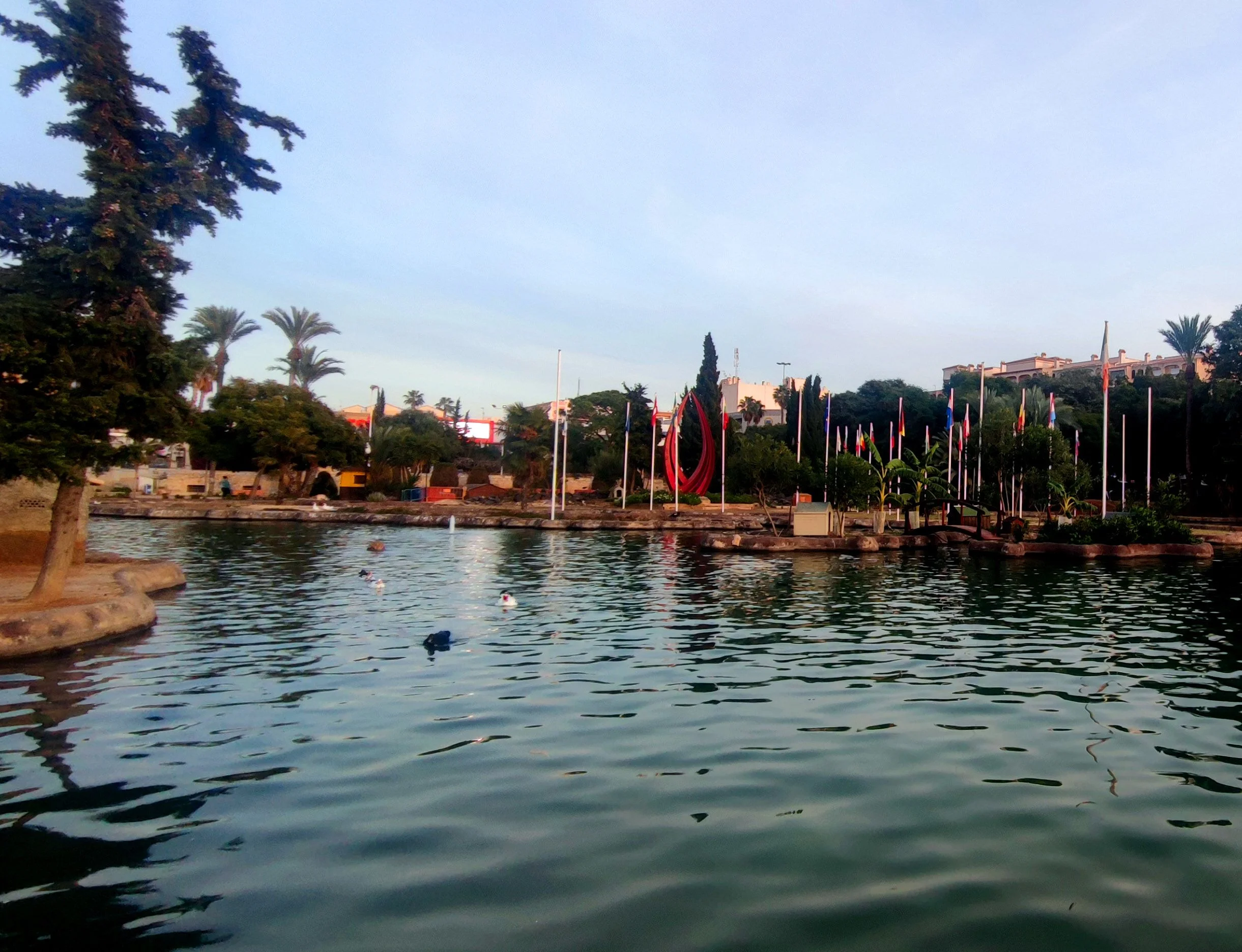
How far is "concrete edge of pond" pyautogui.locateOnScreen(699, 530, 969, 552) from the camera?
36.9 metres

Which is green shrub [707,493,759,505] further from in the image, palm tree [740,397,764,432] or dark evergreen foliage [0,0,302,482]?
dark evergreen foliage [0,0,302,482]

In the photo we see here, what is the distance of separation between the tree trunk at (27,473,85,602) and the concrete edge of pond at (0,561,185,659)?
0.67m

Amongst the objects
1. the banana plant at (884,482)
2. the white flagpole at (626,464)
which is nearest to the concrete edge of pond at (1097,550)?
the banana plant at (884,482)

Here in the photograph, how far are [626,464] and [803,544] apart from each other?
28.3 metres

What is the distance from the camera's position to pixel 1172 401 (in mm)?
71562

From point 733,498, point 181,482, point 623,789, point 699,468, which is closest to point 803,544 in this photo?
point 699,468

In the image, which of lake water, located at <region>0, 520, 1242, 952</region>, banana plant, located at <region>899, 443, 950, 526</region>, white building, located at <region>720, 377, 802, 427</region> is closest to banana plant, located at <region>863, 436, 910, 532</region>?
banana plant, located at <region>899, 443, 950, 526</region>

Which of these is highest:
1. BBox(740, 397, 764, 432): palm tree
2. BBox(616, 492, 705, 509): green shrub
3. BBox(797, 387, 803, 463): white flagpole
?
BBox(740, 397, 764, 432): palm tree

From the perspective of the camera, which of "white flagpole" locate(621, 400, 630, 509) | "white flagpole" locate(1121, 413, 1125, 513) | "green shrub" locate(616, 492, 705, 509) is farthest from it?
"green shrub" locate(616, 492, 705, 509)

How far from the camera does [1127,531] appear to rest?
3662 centimetres

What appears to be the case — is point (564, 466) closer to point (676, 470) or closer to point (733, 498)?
point (676, 470)

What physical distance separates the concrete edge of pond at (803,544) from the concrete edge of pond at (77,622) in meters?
24.3

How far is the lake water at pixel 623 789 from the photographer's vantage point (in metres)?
5.03

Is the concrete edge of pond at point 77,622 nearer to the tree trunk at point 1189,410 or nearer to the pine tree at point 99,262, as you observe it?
the pine tree at point 99,262
